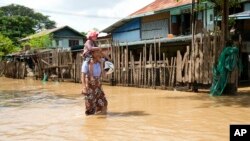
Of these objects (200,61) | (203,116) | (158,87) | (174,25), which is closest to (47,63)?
(174,25)

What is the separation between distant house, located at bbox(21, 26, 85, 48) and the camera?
130ft

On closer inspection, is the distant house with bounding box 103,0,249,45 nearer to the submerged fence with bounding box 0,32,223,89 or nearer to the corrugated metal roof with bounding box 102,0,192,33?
A: the corrugated metal roof with bounding box 102,0,192,33

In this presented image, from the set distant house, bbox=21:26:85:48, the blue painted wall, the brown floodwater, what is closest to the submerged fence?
the brown floodwater

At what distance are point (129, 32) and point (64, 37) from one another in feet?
57.6

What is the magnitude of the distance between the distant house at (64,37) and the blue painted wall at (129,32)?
14930 millimetres

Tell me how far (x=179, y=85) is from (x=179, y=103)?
371 centimetres

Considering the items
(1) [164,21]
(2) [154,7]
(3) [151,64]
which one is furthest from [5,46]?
(3) [151,64]

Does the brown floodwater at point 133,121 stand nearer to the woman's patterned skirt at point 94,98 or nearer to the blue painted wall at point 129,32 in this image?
the woman's patterned skirt at point 94,98

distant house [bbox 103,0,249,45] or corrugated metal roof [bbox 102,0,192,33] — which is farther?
corrugated metal roof [bbox 102,0,192,33]

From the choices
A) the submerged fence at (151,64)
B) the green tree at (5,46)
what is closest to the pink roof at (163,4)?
the submerged fence at (151,64)

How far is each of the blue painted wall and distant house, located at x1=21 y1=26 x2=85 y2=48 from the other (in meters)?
14.9

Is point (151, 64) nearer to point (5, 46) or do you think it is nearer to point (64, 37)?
point (5, 46)

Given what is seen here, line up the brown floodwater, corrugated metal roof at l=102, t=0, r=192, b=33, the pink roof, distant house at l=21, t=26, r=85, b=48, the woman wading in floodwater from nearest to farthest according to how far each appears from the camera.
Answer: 1. the brown floodwater
2. the woman wading in floodwater
3. the pink roof
4. corrugated metal roof at l=102, t=0, r=192, b=33
5. distant house at l=21, t=26, r=85, b=48

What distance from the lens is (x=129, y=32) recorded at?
24.4 meters
